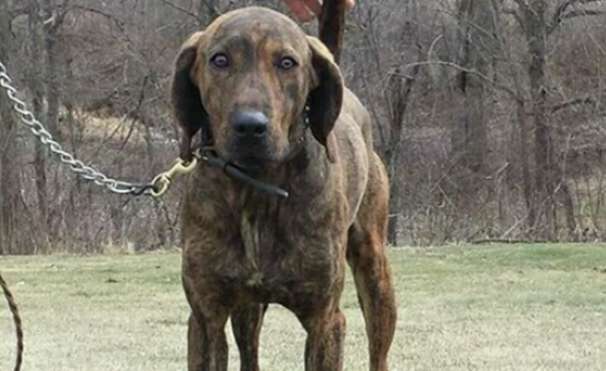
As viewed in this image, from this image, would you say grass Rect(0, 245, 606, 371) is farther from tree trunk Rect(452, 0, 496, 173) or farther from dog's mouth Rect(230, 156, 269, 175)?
tree trunk Rect(452, 0, 496, 173)

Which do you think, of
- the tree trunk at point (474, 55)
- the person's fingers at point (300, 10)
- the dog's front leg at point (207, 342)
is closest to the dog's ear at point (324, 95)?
the dog's front leg at point (207, 342)

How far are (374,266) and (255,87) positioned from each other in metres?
2.29

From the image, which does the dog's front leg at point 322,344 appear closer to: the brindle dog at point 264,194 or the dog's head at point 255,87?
the brindle dog at point 264,194

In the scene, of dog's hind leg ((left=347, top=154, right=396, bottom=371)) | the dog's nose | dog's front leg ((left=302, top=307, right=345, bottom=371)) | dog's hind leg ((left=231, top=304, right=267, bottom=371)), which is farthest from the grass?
the dog's nose

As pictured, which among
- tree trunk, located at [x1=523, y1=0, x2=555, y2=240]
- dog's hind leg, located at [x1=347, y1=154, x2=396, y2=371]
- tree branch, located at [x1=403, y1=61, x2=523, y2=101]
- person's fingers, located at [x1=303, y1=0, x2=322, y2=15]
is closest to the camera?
person's fingers, located at [x1=303, y1=0, x2=322, y2=15]

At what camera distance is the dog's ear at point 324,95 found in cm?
535

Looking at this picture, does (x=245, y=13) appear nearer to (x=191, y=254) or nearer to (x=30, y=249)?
(x=191, y=254)

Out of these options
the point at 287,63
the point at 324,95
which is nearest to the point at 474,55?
the point at 324,95

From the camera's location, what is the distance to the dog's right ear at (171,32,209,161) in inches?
209

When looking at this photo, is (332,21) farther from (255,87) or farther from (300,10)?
(255,87)

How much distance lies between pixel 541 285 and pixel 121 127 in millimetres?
12745

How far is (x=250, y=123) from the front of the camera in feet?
15.5

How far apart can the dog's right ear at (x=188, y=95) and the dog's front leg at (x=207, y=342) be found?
640 mm

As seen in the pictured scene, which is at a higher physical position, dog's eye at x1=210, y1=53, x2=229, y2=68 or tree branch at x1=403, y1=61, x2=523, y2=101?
tree branch at x1=403, y1=61, x2=523, y2=101
